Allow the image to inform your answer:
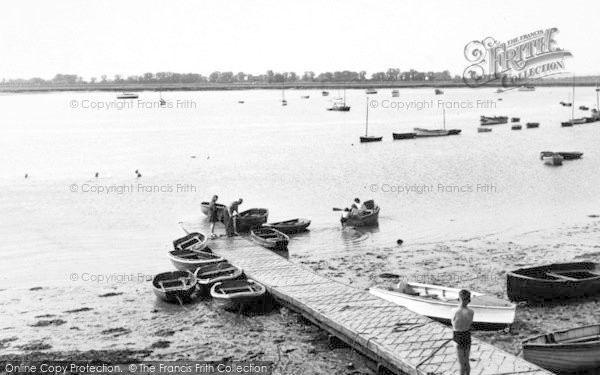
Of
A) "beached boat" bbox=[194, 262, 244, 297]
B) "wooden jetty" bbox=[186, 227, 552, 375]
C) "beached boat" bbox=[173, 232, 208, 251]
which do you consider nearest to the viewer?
"wooden jetty" bbox=[186, 227, 552, 375]

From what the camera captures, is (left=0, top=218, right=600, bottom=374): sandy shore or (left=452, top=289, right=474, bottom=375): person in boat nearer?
(left=452, top=289, right=474, bottom=375): person in boat

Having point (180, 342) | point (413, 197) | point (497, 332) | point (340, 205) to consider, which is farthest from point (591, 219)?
point (180, 342)

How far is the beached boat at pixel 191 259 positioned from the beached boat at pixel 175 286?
50.4 inches

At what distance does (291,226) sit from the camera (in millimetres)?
32031

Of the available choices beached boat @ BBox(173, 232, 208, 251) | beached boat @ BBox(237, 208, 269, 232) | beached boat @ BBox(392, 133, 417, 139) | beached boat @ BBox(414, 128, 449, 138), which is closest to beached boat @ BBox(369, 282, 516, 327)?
beached boat @ BBox(173, 232, 208, 251)

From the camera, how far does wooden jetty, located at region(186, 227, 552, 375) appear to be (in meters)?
14.5

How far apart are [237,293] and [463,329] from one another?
8.99 meters

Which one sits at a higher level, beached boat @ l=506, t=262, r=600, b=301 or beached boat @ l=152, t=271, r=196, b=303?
beached boat @ l=506, t=262, r=600, b=301

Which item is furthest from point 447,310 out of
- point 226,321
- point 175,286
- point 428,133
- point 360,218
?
point 428,133

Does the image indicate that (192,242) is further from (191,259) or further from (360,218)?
(360,218)

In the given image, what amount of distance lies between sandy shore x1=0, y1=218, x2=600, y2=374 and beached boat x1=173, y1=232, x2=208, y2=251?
3.18 metres

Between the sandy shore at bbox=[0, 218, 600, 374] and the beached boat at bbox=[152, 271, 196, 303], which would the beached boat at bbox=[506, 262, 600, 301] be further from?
the beached boat at bbox=[152, 271, 196, 303]

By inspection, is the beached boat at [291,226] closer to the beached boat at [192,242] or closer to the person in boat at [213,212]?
the person in boat at [213,212]

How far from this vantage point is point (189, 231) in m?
31.8
